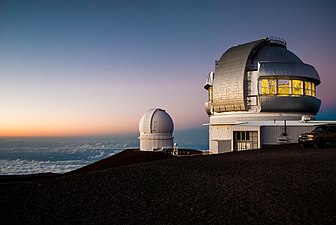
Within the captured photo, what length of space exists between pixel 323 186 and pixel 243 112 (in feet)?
67.3

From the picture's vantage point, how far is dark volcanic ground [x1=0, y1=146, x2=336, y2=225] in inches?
278

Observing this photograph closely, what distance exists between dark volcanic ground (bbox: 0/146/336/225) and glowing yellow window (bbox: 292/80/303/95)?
745 inches

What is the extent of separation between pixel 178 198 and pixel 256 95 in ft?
73.0

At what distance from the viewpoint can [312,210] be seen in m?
7.41

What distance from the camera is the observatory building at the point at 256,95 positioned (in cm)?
2766

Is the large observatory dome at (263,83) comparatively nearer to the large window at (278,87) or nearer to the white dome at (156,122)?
the large window at (278,87)

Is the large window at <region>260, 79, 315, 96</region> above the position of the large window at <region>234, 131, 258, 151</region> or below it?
above

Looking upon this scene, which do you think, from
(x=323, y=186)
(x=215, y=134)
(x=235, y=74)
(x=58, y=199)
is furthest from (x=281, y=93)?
(x=58, y=199)

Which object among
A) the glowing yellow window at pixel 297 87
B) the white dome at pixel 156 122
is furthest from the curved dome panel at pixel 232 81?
the white dome at pixel 156 122

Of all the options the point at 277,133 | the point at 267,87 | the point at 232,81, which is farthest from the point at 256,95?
the point at 277,133

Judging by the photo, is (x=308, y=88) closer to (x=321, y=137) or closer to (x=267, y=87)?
(x=267, y=87)

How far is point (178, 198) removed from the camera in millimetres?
8258

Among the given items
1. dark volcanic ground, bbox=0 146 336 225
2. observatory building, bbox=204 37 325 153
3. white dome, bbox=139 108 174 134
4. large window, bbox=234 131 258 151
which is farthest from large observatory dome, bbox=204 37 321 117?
dark volcanic ground, bbox=0 146 336 225

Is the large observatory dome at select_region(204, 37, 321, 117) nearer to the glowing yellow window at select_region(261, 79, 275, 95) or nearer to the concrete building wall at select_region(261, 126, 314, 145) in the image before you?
the glowing yellow window at select_region(261, 79, 275, 95)
